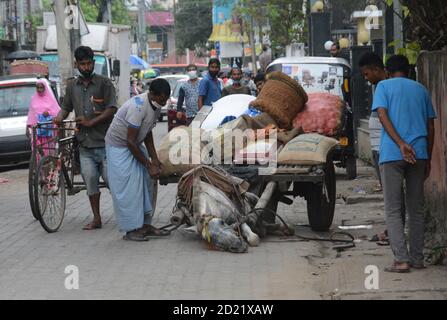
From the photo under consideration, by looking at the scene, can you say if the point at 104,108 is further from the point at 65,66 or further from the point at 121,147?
the point at 65,66

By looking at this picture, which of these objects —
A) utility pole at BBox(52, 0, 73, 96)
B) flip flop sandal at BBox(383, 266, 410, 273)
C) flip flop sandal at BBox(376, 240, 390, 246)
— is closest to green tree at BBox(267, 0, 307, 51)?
utility pole at BBox(52, 0, 73, 96)

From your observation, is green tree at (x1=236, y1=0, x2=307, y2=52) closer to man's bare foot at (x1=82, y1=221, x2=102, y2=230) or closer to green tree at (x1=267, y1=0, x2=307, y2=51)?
green tree at (x1=267, y1=0, x2=307, y2=51)

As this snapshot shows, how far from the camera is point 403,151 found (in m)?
7.74

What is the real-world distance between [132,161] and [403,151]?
10.4 feet

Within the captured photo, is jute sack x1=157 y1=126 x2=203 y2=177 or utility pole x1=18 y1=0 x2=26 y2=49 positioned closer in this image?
jute sack x1=157 y1=126 x2=203 y2=177

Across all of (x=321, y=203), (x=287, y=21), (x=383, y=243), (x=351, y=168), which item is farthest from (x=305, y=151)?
(x=287, y=21)

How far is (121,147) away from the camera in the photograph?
9.80 meters

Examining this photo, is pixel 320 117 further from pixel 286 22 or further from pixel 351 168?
pixel 286 22

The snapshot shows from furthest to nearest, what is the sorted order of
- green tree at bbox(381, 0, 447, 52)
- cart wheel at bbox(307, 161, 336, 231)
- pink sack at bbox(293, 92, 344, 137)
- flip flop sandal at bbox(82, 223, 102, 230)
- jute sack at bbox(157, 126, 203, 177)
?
1. pink sack at bbox(293, 92, 344, 137)
2. flip flop sandal at bbox(82, 223, 102, 230)
3. cart wheel at bbox(307, 161, 336, 231)
4. jute sack at bbox(157, 126, 203, 177)
5. green tree at bbox(381, 0, 447, 52)

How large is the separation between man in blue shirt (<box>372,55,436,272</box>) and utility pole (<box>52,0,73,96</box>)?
14.1 meters

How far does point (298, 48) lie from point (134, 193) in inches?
880

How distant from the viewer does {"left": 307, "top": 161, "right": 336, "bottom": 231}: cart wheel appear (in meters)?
10.2

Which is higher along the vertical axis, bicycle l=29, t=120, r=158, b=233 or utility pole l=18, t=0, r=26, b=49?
utility pole l=18, t=0, r=26, b=49

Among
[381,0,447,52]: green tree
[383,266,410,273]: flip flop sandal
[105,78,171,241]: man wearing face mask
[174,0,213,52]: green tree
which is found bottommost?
[383,266,410,273]: flip flop sandal
